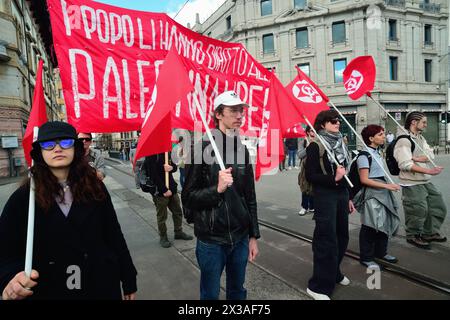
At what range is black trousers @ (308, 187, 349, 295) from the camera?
9.90 feet

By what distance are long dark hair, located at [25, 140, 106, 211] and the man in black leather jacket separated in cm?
69

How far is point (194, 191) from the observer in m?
2.25

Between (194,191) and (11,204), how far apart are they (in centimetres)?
118

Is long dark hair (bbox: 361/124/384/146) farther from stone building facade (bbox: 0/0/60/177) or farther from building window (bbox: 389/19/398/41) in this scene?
building window (bbox: 389/19/398/41)

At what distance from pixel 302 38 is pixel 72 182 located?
2999cm

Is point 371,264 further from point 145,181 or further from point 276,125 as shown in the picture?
point 145,181

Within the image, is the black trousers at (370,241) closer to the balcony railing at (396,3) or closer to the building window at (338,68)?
the building window at (338,68)

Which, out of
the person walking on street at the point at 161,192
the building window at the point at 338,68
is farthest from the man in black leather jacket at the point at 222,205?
the building window at the point at 338,68

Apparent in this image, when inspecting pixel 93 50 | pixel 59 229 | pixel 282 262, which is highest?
pixel 93 50

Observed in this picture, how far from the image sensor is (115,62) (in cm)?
329

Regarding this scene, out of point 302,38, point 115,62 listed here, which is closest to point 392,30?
point 302,38

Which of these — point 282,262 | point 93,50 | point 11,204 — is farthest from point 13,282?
point 282,262

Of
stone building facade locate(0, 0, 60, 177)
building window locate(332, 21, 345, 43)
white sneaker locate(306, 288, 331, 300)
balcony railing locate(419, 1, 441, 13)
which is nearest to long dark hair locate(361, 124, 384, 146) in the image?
white sneaker locate(306, 288, 331, 300)
